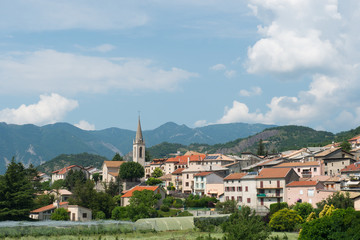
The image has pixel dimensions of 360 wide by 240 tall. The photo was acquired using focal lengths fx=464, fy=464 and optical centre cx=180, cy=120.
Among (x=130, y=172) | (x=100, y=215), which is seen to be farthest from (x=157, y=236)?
(x=130, y=172)

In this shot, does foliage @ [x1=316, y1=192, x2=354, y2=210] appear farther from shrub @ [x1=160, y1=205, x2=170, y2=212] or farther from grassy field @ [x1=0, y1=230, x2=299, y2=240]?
shrub @ [x1=160, y1=205, x2=170, y2=212]

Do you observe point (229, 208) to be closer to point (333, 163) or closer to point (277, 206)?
point (277, 206)

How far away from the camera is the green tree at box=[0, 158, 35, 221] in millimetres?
72562

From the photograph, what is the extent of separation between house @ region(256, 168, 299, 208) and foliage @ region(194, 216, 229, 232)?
1406 cm

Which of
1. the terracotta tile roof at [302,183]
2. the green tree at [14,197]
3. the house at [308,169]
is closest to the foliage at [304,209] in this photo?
the terracotta tile roof at [302,183]

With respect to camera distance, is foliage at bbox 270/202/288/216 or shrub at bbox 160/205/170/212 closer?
foliage at bbox 270/202/288/216

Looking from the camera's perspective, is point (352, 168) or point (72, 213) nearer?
point (352, 168)

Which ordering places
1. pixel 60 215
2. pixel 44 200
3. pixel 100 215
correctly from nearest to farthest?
pixel 60 215 < pixel 100 215 < pixel 44 200

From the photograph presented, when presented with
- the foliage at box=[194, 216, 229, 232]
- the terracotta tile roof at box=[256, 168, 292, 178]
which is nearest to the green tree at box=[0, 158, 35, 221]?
the foliage at box=[194, 216, 229, 232]

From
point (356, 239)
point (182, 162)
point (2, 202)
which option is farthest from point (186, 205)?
point (356, 239)

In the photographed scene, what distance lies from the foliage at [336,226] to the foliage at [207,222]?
24768mm

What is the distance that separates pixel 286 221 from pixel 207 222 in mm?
11092

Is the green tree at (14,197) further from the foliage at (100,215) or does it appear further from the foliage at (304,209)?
the foliage at (304,209)

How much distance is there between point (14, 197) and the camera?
73.9m
